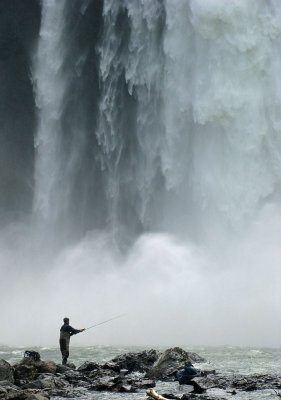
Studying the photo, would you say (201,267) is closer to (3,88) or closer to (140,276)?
(140,276)

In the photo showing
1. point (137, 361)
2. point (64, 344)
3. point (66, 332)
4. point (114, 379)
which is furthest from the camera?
point (66, 332)

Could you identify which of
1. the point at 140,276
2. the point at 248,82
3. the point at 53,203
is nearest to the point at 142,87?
the point at 248,82

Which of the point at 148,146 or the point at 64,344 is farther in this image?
the point at 148,146

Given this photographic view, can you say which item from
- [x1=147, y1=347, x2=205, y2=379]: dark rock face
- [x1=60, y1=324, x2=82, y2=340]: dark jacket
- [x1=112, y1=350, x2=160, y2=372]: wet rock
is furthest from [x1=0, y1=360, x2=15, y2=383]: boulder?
[x1=60, y1=324, x2=82, y2=340]: dark jacket

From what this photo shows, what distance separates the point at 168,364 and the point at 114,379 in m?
2.59

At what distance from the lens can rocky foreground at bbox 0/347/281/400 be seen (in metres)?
16.7

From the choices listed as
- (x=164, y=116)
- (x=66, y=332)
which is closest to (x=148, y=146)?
(x=164, y=116)

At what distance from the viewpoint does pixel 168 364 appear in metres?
20.3

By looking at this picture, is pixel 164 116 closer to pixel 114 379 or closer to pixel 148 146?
pixel 148 146

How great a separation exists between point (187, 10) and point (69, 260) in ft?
66.1

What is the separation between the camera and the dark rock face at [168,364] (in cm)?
1994

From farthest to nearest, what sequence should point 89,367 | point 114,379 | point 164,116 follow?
point 164,116, point 89,367, point 114,379

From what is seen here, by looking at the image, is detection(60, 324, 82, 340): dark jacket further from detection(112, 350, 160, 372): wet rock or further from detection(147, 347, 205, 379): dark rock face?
detection(147, 347, 205, 379): dark rock face

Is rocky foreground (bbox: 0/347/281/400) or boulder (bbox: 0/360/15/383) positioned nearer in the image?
rocky foreground (bbox: 0/347/281/400)
